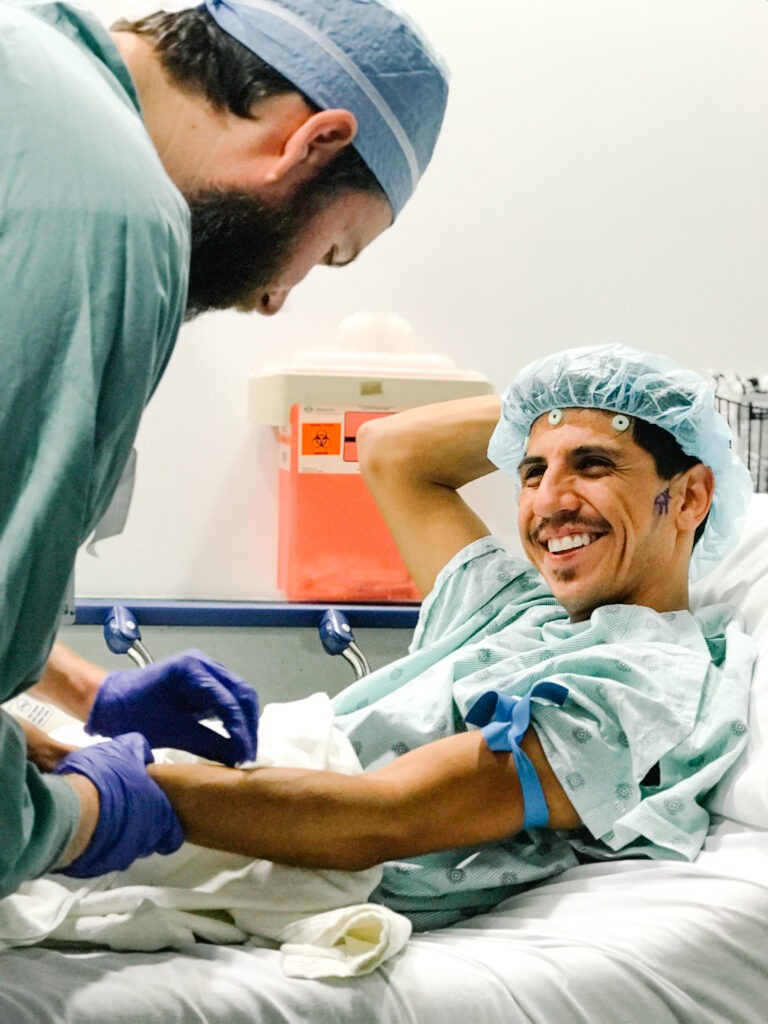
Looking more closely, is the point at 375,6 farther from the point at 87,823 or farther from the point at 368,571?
the point at 368,571

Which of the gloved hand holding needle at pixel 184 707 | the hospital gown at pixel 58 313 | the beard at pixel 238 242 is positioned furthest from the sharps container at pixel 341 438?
the hospital gown at pixel 58 313

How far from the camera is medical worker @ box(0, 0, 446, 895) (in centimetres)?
93

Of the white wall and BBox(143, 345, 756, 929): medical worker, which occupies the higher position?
the white wall

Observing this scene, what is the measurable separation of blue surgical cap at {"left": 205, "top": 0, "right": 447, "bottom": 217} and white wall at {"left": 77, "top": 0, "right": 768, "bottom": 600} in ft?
5.10

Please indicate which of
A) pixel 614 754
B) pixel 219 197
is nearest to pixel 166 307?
pixel 219 197

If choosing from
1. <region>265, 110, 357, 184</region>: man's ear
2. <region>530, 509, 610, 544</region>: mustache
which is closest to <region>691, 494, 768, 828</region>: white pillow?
<region>530, 509, 610, 544</region>: mustache

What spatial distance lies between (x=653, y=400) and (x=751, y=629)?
1.42 ft

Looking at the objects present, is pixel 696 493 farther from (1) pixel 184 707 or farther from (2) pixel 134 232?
(2) pixel 134 232

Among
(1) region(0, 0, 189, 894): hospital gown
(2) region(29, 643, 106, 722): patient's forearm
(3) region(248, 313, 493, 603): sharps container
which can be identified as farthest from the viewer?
(3) region(248, 313, 493, 603): sharps container

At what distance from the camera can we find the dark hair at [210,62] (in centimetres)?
123

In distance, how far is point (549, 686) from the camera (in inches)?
62.7

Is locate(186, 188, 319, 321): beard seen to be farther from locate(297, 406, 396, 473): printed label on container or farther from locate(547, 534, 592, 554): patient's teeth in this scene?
locate(297, 406, 396, 473): printed label on container

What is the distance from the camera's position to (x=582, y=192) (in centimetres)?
308

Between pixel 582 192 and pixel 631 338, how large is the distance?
0.42 m
